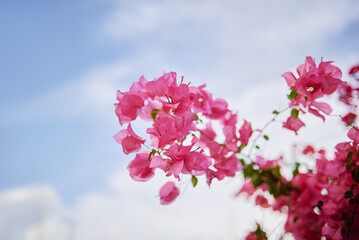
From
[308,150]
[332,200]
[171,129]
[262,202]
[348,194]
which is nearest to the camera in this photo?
[171,129]

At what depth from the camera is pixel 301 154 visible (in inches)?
78.0

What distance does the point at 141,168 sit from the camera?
103cm

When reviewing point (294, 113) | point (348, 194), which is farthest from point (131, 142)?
point (348, 194)

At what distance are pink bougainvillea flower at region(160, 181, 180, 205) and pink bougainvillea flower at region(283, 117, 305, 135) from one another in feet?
1.72

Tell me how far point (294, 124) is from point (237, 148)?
0.25 meters

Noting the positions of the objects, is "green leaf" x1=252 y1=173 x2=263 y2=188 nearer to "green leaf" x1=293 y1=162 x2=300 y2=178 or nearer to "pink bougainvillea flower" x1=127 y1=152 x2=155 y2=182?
"green leaf" x1=293 y1=162 x2=300 y2=178

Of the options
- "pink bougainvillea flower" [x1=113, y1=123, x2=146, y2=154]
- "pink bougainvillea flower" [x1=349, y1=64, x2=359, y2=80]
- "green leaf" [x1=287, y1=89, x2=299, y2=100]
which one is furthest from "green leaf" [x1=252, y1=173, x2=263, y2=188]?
"pink bougainvillea flower" [x1=349, y1=64, x2=359, y2=80]

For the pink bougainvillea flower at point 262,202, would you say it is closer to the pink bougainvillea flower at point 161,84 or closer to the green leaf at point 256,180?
the green leaf at point 256,180

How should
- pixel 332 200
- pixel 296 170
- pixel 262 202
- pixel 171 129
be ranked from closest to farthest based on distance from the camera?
pixel 171 129, pixel 332 200, pixel 296 170, pixel 262 202

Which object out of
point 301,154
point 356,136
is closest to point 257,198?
point 301,154

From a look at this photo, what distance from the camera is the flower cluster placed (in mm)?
990

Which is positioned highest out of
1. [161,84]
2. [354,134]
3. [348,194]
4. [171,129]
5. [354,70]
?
[354,70]

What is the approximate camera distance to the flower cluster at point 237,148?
3.25 ft

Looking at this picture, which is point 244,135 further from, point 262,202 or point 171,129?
point 262,202
